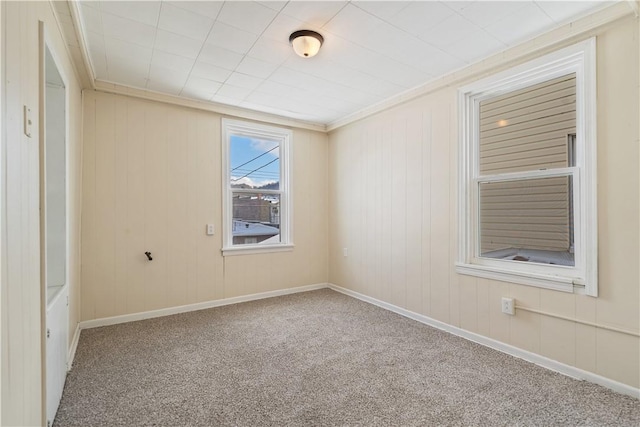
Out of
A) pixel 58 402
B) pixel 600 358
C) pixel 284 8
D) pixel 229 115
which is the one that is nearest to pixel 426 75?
pixel 284 8

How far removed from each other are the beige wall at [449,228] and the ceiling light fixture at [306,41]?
4.74 feet

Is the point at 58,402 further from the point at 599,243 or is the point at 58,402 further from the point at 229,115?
the point at 599,243

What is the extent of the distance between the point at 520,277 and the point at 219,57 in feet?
10.0

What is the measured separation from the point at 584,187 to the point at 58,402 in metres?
3.67

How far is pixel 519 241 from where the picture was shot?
271 cm

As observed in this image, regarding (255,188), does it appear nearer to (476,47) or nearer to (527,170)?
(476,47)

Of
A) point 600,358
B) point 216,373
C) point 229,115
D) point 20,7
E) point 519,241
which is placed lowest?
point 216,373

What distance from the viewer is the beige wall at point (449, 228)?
80.2 inches

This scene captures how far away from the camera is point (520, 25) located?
2254 millimetres

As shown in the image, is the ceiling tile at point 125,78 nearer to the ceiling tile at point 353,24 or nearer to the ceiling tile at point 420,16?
the ceiling tile at point 353,24

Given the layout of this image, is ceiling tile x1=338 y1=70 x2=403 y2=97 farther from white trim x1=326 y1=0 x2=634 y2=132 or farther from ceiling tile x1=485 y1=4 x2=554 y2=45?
ceiling tile x1=485 y1=4 x2=554 y2=45

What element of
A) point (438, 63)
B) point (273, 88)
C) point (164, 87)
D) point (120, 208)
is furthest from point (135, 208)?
point (438, 63)

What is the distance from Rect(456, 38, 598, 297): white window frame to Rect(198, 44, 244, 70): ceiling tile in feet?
6.76

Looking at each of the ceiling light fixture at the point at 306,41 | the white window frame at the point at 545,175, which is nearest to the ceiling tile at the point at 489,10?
the white window frame at the point at 545,175
